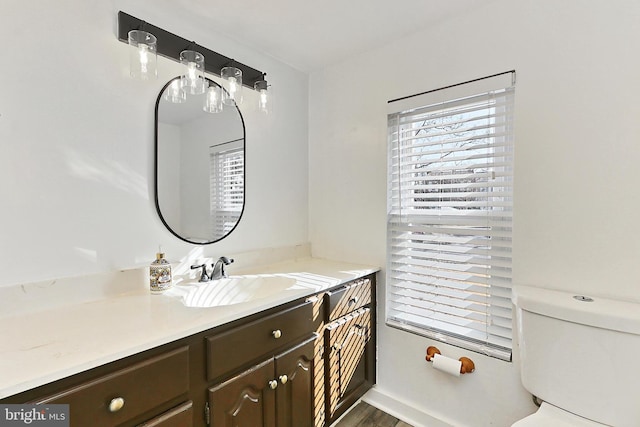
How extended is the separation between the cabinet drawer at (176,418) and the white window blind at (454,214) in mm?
1214

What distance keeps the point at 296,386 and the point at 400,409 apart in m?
0.81

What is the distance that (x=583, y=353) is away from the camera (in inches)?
44.1

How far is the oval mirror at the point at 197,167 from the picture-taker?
150 cm

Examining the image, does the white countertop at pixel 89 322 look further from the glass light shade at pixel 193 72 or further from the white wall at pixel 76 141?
the glass light shade at pixel 193 72

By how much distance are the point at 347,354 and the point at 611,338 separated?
111 centimetres

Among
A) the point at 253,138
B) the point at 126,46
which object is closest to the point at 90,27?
the point at 126,46

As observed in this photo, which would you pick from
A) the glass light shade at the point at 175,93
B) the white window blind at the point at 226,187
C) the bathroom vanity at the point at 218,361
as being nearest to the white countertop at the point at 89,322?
the bathroom vanity at the point at 218,361

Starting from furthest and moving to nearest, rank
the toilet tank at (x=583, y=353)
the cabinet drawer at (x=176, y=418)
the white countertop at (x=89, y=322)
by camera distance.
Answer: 1. the toilet tank at (x=583, y=353)
2. the cabinet drawer at (x=176, y=418)
3. the white countertop at (x=89, y=322)

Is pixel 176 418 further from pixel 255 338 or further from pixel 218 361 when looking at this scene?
pixel 255 338

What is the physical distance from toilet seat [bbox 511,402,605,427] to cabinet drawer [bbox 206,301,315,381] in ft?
2.84

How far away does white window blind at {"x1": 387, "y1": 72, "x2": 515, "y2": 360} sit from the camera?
1481 mm

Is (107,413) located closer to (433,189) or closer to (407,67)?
(433,189)

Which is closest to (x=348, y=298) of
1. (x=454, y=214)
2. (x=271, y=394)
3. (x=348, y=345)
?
(x=348, y=345)

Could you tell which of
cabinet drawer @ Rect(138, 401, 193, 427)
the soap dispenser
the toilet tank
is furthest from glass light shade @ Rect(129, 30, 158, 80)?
the toilet tank
